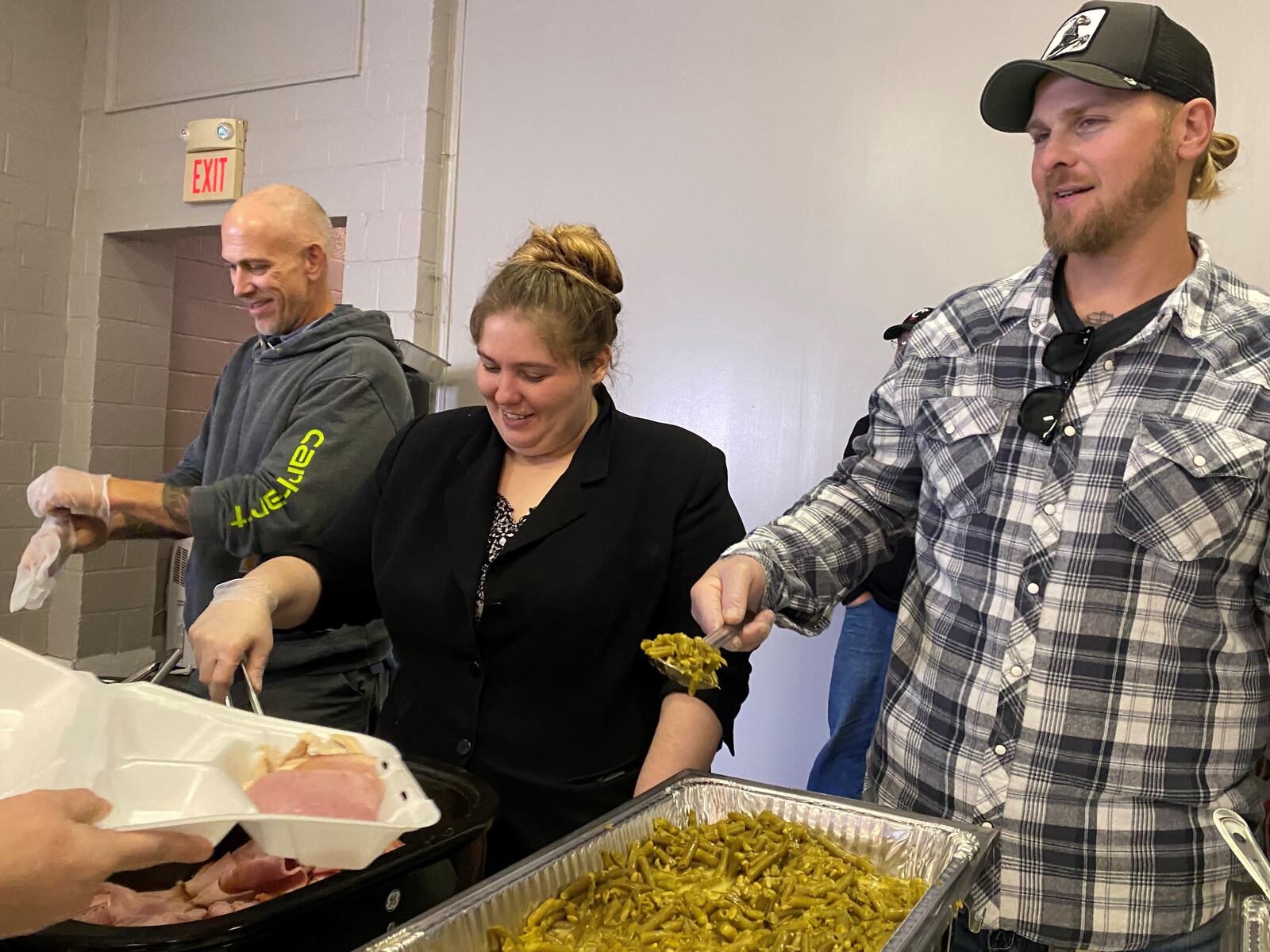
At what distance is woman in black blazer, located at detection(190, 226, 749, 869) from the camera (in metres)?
1.64

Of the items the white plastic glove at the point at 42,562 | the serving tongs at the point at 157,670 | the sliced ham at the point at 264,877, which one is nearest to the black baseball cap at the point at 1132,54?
the sliced ham at the point at 264,877

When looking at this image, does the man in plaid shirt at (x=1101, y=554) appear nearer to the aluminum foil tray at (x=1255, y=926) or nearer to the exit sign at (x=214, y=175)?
the aluminum foil tray at (x=1255, y=926)

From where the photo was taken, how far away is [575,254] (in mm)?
1855

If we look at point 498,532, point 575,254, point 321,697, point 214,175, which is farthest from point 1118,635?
point 214,175

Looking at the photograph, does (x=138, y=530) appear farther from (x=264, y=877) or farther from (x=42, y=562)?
(x=264, y=877)

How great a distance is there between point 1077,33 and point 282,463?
1704mm

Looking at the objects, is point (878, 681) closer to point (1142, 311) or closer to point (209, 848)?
point (1142, 311)

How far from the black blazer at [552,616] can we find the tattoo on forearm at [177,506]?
659 mm

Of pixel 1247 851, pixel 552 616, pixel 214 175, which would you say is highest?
pixel 214 175

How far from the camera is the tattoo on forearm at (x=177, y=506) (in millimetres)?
2268

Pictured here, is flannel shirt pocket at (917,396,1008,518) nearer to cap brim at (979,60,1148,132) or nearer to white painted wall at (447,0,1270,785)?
cap brim at (979,60,1148,132)

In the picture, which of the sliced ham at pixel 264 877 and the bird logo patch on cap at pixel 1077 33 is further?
the bird logo patch on cap at pixel 1077 33

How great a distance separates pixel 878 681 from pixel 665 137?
1.81 metres

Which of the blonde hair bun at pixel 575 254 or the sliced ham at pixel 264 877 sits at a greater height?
the blonde hair bun at pixel 575 254
